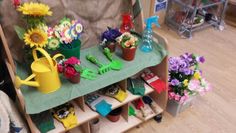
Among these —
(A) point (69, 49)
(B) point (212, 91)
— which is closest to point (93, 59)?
(A) point (69, 49)

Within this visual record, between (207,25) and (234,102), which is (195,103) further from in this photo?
(207,25)

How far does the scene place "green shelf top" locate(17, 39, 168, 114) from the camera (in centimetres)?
112

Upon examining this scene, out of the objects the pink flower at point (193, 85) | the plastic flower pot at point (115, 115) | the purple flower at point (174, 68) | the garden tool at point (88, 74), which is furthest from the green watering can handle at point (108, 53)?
the pink flower at point (193, 85)

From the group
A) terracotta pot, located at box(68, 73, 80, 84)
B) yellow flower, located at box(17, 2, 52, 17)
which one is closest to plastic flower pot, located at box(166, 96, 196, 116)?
terracotta pot, located at box(68, 73, 80, 84)

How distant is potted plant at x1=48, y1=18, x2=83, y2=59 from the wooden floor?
731 mm

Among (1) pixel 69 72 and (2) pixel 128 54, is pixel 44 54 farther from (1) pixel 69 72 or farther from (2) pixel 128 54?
(2) pixel 128 54

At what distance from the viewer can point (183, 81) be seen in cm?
167

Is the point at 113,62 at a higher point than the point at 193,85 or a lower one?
higher

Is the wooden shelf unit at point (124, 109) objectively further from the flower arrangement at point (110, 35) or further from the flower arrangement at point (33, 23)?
the flower arrangement at point (33, 23)

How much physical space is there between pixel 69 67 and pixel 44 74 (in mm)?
135

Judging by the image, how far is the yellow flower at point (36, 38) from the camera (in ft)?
3.66

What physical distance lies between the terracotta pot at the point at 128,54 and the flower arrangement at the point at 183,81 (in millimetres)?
434

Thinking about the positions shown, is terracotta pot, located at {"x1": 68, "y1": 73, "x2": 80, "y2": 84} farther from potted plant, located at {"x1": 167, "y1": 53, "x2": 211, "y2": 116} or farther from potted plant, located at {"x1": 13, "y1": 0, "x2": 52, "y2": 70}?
potted plant, located at {"x1": 167, "y1": 53, "x2": 211, "y2": 116}

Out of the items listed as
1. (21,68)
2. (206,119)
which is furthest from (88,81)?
(206,119)
